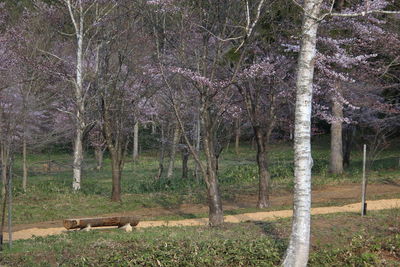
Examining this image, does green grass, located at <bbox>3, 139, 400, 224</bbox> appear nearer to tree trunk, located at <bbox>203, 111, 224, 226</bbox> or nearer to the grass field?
the grass field

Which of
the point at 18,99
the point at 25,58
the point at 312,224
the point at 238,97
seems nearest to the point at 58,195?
the point at 18,99

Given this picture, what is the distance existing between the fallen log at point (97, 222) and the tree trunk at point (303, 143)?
18.3 feet

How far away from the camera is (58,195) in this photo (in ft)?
65.7

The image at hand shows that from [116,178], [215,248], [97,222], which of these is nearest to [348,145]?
[116,178]

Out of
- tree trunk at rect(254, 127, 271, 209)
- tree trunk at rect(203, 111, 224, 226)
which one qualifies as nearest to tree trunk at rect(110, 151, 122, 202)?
tree trunk at rect(254, 127, 271, 209)

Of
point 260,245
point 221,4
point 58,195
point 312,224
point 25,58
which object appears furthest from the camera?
point 25,58

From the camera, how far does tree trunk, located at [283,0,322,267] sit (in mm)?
8250

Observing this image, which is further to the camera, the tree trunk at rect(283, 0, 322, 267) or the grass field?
the grass field

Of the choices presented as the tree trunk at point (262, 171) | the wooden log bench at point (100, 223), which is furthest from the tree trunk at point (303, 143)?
the tree trunk at point (262, 171)

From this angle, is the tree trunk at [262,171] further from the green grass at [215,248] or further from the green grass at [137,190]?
the green grass at [215,248]

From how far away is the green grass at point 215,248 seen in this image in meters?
9.05

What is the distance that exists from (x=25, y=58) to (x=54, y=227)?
26.9ft

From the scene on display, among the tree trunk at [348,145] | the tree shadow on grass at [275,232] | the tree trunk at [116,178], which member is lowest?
the tree shadow on grass at [275,232]

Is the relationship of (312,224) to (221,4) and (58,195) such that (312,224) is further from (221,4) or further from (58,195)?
(58,195)
